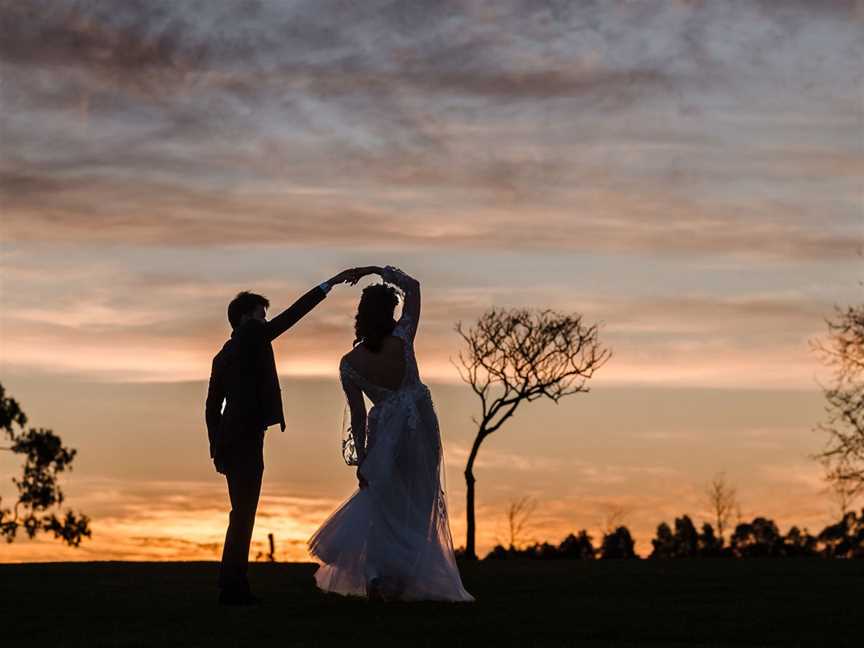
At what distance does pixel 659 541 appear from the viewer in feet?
421

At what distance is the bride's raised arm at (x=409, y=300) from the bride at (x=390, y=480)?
0.01 meters

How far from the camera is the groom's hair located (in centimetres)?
1439

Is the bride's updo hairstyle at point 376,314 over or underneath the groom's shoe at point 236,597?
over

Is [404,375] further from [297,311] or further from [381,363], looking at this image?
[297,311]

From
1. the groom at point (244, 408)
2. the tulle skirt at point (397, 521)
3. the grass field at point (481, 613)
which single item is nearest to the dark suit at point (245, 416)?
the groom at point (244, 408)

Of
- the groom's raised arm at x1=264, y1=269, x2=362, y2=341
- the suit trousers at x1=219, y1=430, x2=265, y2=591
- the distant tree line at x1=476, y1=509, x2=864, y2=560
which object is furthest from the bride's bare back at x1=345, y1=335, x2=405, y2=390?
the distant tree line at x1=476, y1=509, x2=864, y2=560

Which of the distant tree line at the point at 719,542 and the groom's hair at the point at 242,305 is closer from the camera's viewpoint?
the groom's hair at the point at 242,305

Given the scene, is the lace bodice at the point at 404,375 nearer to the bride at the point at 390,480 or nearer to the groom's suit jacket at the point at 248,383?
the bride at the point at 390,480

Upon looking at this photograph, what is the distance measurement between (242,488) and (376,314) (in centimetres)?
218

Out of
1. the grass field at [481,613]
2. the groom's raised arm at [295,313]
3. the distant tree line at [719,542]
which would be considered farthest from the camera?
the distant tree line at [719,542]

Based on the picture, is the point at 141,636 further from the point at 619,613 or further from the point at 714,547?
the point at 714,547

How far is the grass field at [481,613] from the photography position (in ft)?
37.1

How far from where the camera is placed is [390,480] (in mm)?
14883

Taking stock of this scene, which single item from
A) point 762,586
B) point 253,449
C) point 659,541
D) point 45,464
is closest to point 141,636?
point 253,449
